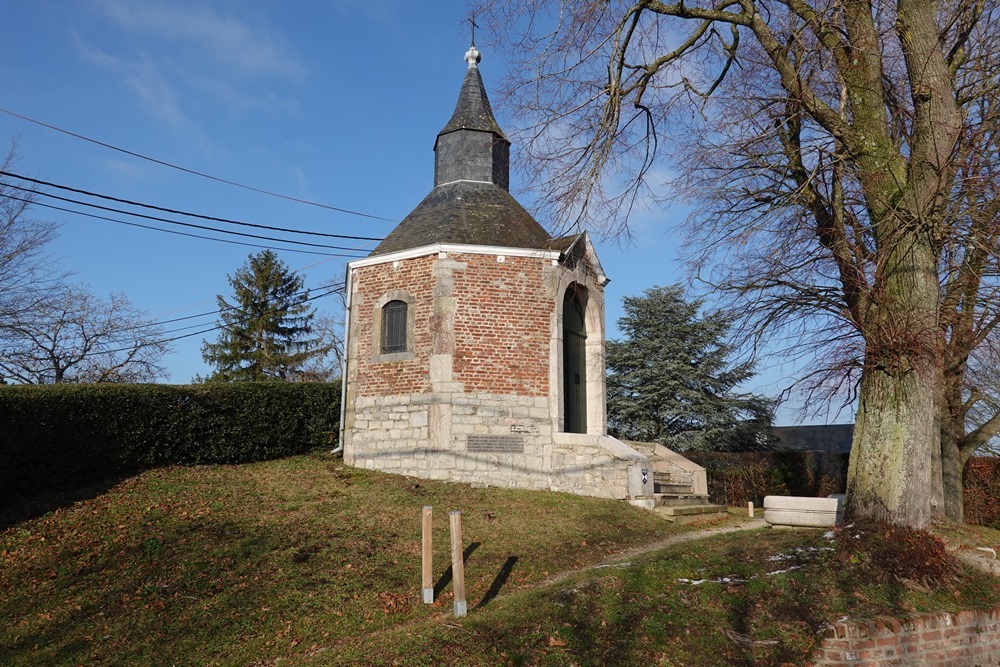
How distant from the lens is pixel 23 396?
1105cm

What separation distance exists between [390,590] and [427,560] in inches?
43.1

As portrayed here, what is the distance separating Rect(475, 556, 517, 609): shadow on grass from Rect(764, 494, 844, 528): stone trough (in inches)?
151

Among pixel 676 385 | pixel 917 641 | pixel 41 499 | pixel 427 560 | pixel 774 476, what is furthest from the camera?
pixel 676 385

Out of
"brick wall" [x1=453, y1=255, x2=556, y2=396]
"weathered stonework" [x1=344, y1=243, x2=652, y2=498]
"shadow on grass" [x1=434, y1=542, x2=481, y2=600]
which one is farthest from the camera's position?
"brick wall" [x1=453, y1=255, x2=556, y2=396]

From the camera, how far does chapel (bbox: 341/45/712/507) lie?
546 inches

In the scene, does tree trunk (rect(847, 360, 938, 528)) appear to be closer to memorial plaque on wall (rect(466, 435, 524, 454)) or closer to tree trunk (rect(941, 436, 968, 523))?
tree trunk (rect(941, 436, 968, 523))

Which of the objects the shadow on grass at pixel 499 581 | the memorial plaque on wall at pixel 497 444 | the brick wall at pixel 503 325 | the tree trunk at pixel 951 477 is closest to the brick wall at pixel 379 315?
the brick wall at pixel 503 325

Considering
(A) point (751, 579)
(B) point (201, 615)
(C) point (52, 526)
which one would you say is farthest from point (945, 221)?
(C) point (52, 526)

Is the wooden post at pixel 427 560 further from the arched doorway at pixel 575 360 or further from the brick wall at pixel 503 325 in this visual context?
the arched doorway at pixel 575 360

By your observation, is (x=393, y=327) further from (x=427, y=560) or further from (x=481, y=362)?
(x=427, y=560)

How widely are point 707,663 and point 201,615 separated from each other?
17.3 feet

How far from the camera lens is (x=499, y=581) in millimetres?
8539

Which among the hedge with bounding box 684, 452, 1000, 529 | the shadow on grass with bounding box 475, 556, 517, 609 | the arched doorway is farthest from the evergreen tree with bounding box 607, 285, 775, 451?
the shadow on grass with bounding box 475, 556, 517, 609

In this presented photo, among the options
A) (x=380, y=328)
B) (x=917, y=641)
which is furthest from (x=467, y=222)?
(x=917, y=641)
